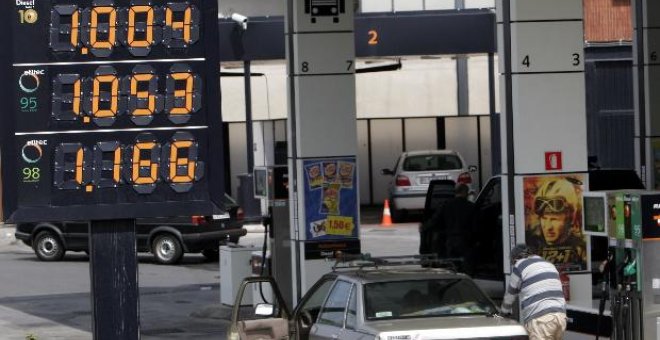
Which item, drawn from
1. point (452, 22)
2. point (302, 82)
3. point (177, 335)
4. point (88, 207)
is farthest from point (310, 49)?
point (452, 22)

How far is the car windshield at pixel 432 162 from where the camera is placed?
36031 mm

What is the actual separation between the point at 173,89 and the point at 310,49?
8.16m

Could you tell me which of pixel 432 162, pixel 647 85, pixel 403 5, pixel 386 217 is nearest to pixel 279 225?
pixel 647 85

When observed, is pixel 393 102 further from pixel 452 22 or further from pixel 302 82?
pixel 302 82

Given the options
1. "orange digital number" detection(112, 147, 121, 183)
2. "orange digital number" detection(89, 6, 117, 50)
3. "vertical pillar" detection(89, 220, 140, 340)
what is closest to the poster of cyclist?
"vertical pillar" detection(89, 220, 140, 340)

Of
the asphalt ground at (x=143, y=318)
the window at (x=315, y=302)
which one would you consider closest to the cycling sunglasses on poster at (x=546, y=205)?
the window at (x=315, y=302)

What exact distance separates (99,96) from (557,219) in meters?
6.34

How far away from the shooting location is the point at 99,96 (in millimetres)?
11977

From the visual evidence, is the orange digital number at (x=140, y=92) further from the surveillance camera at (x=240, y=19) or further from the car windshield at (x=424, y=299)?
the surveillance camera at (x=240, y=19)

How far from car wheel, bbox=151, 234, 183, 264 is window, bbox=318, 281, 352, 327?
1569 centimetres

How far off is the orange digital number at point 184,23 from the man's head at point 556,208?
561 cm

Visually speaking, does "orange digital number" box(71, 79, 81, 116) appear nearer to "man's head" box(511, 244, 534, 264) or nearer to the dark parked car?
"man's head" box(511, 244, 534, 264)

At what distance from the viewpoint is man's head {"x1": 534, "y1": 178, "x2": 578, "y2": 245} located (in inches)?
640

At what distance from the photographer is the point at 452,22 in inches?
1337
